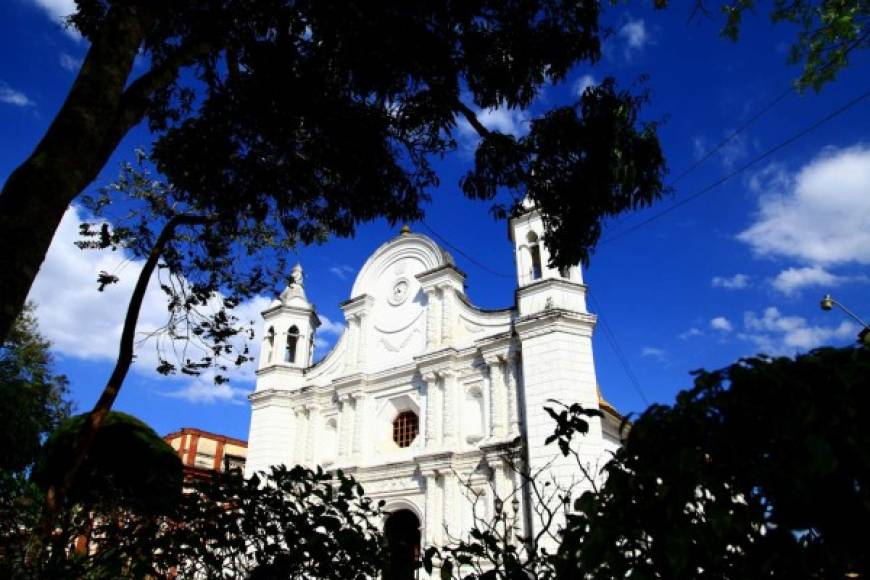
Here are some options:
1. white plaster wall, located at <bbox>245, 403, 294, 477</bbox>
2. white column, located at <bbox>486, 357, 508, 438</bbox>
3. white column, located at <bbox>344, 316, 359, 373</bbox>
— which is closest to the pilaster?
white column, located at <bbox>486, 357, 508, 438</bbox>

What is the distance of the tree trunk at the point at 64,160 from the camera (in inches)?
126

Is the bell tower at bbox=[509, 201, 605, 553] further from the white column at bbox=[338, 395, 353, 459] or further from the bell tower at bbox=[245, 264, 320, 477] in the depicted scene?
the bell tower at bbox=[245, 264, 320, 477]

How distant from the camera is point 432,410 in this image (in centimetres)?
1650

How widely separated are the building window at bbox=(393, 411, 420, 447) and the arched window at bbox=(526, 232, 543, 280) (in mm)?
5520

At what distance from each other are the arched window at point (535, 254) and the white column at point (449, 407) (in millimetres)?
3640

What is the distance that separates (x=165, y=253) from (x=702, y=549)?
8.25 metres

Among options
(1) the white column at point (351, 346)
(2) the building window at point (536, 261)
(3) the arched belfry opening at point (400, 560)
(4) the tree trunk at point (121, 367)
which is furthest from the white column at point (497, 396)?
(3) the arched belfry opening at point (400, 560)

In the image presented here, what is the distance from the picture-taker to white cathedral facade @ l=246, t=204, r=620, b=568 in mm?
14477

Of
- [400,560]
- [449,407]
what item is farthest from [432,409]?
[400,560]

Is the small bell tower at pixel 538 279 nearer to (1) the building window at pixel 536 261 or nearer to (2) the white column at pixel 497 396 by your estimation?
(1) the building window at pixel 536 261

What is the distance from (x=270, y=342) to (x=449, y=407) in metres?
8.14

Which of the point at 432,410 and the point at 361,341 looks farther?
the point at 361,341

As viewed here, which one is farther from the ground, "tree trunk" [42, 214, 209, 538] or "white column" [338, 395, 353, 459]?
"white column" [338, 395, 353, 459]

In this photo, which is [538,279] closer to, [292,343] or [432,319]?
[432,319]
